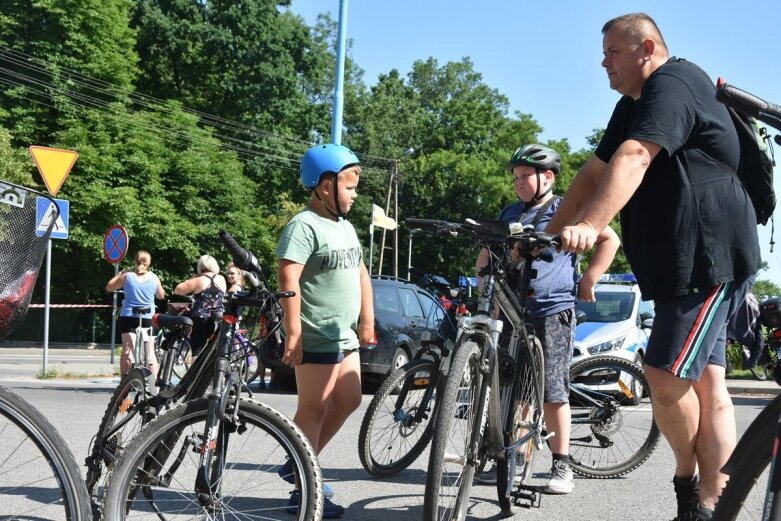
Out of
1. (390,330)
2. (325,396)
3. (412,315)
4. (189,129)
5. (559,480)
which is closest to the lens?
(325,396)

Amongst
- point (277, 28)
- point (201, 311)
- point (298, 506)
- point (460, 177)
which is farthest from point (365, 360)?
point (460, 177)

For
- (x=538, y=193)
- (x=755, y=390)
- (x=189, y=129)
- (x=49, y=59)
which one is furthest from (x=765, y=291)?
(x=538, y=193)

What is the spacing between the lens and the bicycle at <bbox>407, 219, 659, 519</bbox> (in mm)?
3570

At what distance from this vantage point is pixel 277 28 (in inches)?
1623

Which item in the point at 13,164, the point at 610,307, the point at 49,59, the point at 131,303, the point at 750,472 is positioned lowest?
the point at 750,472

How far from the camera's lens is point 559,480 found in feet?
17.3

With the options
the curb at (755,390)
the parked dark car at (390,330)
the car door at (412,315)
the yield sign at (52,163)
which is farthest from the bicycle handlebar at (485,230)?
the curb at (755,390)

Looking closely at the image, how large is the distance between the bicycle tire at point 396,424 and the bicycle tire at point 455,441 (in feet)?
5.58

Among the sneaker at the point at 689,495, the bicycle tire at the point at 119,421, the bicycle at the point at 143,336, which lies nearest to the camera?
the sneaker at the point at 689,495

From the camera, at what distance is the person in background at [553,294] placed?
5.04 metres

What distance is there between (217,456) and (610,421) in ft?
10.4

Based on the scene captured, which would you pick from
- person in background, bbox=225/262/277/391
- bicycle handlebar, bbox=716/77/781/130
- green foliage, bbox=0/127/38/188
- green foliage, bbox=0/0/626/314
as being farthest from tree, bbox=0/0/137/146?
bicycle handlebar, bbox=716/77/781/130

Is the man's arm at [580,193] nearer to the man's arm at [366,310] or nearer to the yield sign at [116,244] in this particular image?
the man's arm at [366,310]

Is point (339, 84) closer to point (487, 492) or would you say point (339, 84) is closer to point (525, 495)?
point (487, 492)
